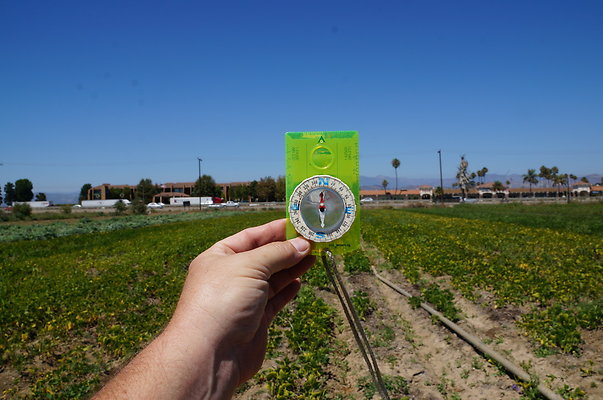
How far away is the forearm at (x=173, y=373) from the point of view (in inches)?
56.8

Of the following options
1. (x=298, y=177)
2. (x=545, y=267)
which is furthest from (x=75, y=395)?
(x=545, y=267)

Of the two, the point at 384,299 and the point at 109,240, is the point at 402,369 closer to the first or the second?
the point at 384,299

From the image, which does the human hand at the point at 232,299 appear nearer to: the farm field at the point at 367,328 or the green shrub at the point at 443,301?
the farm field at the point at 367,328

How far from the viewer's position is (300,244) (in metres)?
1.96

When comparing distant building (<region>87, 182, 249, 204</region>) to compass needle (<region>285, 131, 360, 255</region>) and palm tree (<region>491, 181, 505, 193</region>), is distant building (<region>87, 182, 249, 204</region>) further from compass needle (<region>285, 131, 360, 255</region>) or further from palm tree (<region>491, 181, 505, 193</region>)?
compass needle (<region>285, 131, 360, 255</region>)

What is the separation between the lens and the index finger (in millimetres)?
2172

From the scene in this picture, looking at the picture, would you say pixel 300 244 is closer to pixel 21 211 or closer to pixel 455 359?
pixel 455 359

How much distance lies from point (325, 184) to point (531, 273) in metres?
11.6

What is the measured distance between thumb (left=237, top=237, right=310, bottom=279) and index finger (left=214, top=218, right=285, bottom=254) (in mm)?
279

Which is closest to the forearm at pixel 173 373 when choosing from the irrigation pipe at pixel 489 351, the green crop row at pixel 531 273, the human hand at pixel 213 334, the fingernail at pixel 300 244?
the human hand at pixel 213 334

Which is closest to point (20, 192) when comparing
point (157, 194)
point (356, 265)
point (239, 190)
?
point (157, 194)

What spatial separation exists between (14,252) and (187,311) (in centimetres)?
2383

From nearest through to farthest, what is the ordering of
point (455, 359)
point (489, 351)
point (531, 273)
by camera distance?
point (489, 351), point (455, 359), point (531, 273)

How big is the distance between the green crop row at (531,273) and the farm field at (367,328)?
4cm
